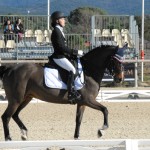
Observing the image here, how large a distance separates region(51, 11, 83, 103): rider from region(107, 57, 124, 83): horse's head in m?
0.61

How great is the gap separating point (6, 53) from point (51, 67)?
11.4 meters

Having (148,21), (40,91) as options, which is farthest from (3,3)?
(40,91)

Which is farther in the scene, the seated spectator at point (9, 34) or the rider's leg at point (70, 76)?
the seated spectator at point (9, 34)

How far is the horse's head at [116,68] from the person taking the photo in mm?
9172

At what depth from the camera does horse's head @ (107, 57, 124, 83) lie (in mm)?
9172

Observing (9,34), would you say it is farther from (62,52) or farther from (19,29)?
(62,52)

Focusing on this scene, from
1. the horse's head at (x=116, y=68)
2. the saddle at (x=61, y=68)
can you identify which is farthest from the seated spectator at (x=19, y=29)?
the horse's head at (x=116, y=68)

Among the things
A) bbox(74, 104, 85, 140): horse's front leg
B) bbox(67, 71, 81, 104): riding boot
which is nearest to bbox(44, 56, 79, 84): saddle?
bbox(67, 71, 81, 104): riding boot

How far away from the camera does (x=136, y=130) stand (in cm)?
1006

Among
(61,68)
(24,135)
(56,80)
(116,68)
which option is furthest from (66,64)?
(24,135)

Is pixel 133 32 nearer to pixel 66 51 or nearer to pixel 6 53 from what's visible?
pixel 6 53

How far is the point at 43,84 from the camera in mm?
9039

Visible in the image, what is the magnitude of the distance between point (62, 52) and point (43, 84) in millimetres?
611

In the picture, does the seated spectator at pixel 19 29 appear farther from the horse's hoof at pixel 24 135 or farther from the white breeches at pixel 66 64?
the horse's hoof at pixel 24 135
